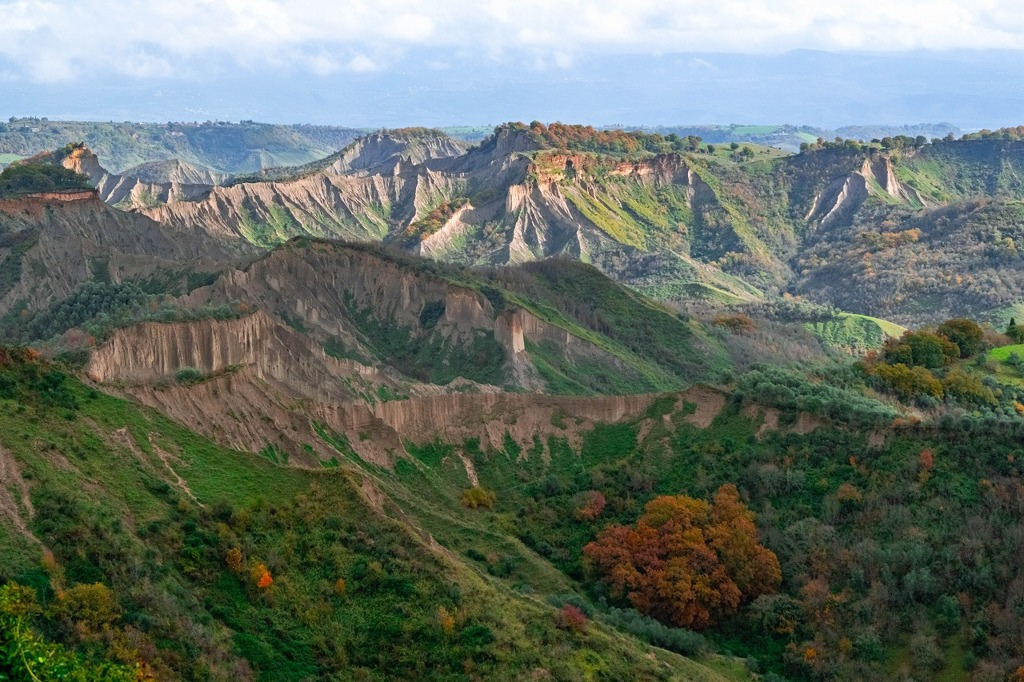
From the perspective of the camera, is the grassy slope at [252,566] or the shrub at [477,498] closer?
the grassy slope at [252,566]

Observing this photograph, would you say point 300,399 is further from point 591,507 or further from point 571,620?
point 571,620

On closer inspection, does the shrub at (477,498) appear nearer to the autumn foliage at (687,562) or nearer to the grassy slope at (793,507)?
the grassy slope at (793,507)

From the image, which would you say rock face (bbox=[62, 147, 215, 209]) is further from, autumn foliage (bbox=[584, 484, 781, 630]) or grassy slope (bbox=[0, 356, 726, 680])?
grassy slope (bbox=[0, 356, 726, 680])

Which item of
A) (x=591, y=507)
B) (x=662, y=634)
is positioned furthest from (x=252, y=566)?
(x=591, y=507)

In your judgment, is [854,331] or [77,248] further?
[854,331]

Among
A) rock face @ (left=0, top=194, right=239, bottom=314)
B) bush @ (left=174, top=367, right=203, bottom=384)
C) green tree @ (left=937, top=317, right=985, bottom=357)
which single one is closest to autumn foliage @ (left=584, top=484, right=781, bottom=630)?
bush @ (left=174, top=367, right=203, bottom=384)

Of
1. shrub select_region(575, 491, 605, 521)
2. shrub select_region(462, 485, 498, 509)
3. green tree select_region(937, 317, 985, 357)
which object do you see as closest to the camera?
shrub select_region(575, 491, 605, 521)

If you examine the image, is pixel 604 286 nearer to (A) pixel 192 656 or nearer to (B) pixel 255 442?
(B) pixel 255 442

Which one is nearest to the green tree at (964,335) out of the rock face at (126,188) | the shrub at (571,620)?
the shrub at (571,620)
